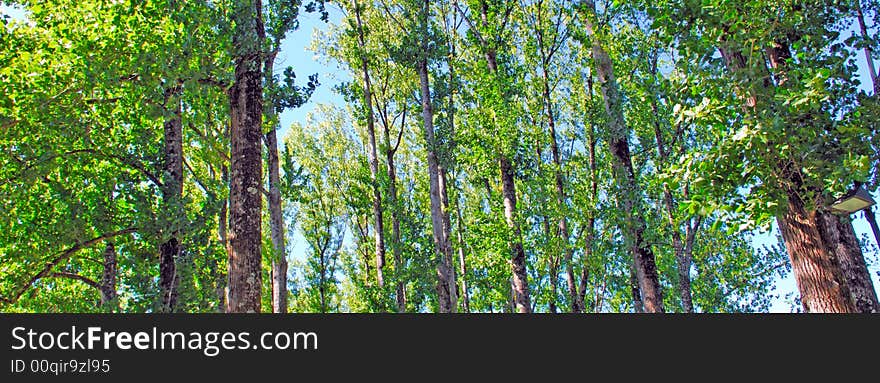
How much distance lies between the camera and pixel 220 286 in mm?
14570

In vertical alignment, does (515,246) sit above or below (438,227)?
below

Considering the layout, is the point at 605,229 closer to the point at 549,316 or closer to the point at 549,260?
the point at 549,260

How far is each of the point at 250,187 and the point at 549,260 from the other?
11280mm

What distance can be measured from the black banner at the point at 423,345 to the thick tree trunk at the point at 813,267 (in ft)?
4.15

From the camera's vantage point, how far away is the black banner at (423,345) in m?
5.17

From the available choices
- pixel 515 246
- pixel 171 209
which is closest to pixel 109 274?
pixel 171 209

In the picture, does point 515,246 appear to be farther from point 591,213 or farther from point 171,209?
point 171,209

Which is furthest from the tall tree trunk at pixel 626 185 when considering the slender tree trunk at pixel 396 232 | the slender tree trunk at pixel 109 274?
the slender tree trunk at pixel 109 274

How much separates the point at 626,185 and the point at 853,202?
6095mm

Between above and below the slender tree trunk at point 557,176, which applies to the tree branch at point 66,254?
below

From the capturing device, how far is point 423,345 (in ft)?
17.0

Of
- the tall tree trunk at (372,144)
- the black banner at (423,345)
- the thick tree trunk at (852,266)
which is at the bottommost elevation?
the black banner at (423,345)

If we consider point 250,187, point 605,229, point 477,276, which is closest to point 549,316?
point 250,187

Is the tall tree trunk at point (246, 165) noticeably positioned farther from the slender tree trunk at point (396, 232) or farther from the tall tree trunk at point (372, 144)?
the tall tree trunk at point (372, 144)
